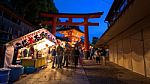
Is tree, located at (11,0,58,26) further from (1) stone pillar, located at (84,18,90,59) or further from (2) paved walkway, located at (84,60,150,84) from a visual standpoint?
(2) paved walkway, located at (84,60,150,84)

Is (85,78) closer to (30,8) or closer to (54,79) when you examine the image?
(54,79)

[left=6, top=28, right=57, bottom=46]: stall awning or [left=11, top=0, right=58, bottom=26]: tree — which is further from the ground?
[left=11, top=0, right=58, bottom=26]: tree

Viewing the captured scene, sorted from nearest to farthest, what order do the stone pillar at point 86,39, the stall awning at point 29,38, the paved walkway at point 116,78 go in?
1. the paved walkway at point 116,78
2. the stall awning at point 29,38
3. the stone pillar at point 86,39

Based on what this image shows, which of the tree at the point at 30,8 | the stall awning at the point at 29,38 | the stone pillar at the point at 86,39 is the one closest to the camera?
the stall awning at the point at 29,38

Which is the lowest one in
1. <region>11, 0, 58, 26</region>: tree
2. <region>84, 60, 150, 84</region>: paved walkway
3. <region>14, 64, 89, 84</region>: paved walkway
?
<region>14, 64, 89, 84</region>: paved walkway

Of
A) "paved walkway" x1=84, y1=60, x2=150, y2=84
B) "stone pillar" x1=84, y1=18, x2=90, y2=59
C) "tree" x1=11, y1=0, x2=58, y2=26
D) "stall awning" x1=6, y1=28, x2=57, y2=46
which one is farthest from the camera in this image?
"stone pillar" x1=84, y1=18, x2=90, y2=59

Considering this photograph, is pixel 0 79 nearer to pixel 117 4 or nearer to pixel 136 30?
pixel 136 30

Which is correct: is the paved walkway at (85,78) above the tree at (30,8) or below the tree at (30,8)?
below

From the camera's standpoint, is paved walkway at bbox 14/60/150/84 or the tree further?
the tree

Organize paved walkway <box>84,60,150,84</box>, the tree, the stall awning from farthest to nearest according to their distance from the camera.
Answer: the tree < the stall awning < paved walkway <box>84,60,150,84</box>

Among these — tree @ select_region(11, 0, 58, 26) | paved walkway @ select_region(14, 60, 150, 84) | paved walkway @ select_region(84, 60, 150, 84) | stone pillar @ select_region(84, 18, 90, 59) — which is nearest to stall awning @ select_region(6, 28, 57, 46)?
paved walkway @ select_region(14, 60, 150, 84)

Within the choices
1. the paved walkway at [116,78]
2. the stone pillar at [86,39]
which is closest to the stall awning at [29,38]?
the paved walkway at [116,78]

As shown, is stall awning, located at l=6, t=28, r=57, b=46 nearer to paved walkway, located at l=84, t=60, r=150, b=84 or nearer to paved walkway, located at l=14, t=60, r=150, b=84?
paved walkway, located at l=14, t=60, r=150, b=84

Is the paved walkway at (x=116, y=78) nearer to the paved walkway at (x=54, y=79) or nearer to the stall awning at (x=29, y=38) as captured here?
the paved walkway at (x=54, y=79)
